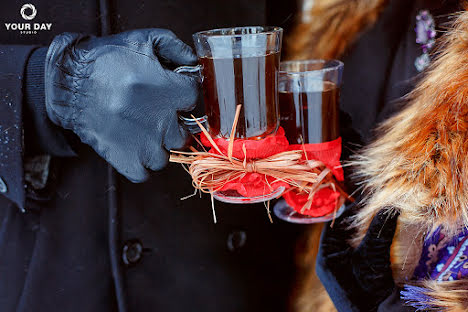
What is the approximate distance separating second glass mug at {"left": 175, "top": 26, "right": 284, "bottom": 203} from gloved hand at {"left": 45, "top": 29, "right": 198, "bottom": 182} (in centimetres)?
3

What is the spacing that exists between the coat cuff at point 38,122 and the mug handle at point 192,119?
21cm

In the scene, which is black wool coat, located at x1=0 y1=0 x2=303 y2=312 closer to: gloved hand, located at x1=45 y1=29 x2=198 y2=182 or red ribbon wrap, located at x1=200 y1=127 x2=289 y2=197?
gloved hand, located at x1=45 y1=29 x2=198 y2=182

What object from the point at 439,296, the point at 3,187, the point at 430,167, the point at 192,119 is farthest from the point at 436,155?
the point at 3,187

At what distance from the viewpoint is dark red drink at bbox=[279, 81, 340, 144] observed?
0.66 meters

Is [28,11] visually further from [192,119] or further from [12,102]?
[192,119]

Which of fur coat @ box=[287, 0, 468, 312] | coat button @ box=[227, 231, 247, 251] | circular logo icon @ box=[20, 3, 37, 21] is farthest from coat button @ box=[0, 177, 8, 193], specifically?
fur coat @ box=[287, 0, 468, 312]

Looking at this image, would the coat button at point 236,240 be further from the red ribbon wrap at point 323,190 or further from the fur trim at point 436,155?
the fur trim at point 436,155

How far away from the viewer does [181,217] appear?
82cm

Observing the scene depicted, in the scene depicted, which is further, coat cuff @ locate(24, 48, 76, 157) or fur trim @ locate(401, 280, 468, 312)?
coat cuff @ locate(24, 48, 76, 157)

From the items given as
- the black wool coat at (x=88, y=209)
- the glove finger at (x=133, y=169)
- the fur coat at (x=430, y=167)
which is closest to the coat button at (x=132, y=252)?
the black wool coat at (x=88, y=209)

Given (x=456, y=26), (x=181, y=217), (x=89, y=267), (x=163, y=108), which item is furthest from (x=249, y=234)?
(x=456, y=26)

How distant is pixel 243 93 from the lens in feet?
1.88

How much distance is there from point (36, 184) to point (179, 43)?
1.17 feet

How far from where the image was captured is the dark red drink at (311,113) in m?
0.66
